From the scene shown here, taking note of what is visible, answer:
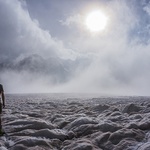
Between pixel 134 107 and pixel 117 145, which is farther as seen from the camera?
pixel 134 107

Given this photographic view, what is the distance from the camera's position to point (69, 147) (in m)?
8.09

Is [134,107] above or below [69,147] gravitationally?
above

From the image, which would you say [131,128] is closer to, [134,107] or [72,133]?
[72,133]

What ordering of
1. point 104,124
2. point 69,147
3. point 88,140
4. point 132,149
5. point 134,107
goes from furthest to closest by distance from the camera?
point 134,107 → point 104,124 → point 88,140 → point 69,147 → point 132,149

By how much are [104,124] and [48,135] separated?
2.34 meters

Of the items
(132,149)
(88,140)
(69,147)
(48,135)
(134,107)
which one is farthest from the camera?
(134,107)

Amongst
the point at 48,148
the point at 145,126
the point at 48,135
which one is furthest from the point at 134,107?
the point at 48,148

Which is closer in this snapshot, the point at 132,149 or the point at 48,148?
the point at 132,149

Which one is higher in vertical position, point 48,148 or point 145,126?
point 145,126

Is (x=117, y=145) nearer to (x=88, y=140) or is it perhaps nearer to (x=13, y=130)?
(x=88, y=140)

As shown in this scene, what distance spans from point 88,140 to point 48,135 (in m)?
1.76

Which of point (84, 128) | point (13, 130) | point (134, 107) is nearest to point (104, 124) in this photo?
point (84, 128)

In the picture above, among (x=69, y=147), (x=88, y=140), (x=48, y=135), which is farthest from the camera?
(x=48, y=135)

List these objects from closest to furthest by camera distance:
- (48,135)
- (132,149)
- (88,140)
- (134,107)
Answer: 1. (132,149)
2. (88,140)
3. (48,135)
4. (134,107)
